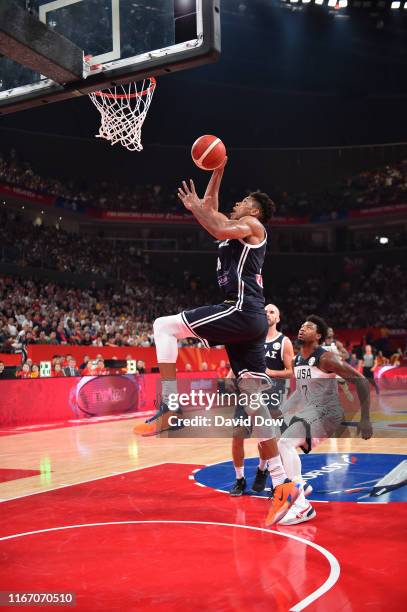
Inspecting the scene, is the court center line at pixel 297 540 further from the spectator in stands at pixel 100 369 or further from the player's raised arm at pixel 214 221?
the spectator in stands at pixel 100 369

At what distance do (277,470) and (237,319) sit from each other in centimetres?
165

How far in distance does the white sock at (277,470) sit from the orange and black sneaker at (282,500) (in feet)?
0.64

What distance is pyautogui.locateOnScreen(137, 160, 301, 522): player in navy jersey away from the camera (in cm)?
502

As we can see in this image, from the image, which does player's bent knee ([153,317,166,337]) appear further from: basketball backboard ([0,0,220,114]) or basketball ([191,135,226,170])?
basketball backboard ([0,0,220,114])

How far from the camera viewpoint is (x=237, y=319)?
16.8ft

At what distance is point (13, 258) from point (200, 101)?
16964 mm

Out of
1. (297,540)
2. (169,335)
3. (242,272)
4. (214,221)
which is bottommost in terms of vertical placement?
(297,540)

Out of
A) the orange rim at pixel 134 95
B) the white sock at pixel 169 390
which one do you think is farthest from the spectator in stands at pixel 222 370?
the white sock at pixel 169 390

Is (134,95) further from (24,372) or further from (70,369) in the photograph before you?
(70,369)

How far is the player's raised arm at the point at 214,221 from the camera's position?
15.9 ft

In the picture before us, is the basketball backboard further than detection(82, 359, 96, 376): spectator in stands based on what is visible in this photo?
No

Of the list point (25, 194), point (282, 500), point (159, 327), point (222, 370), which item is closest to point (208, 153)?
point (159, 327)

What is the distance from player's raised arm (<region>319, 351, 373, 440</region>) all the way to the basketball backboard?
3170mm

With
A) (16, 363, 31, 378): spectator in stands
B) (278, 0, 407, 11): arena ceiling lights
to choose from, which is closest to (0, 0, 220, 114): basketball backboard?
(16, 363, 31, 378): spectator in stands
